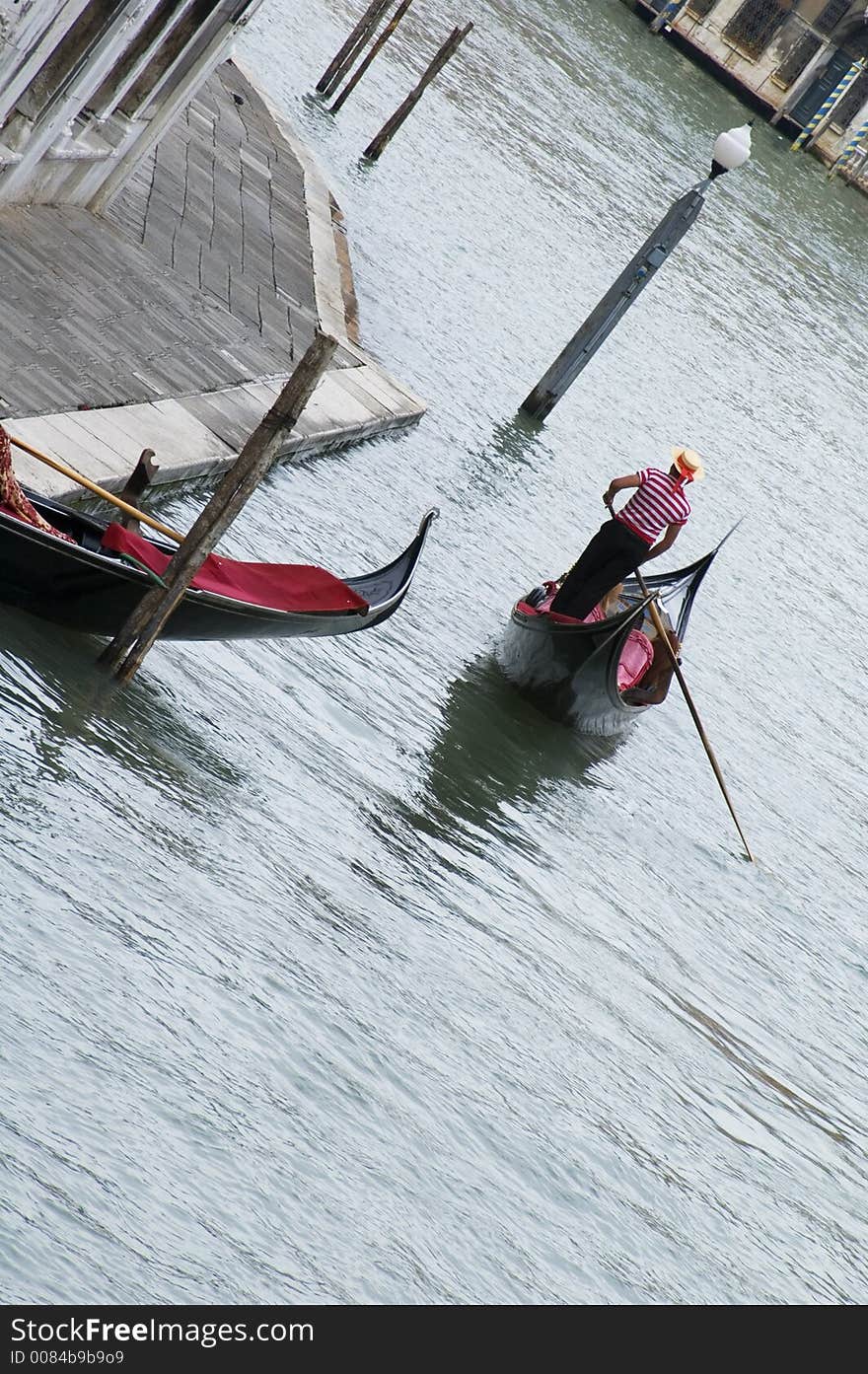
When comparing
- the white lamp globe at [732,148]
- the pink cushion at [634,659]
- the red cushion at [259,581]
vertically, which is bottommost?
the red cushion at [259,581]

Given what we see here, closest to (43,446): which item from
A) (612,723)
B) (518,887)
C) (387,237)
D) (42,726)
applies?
(42,726)

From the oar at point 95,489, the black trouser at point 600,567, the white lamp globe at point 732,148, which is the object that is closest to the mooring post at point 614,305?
the white lamp globe at point 732,148

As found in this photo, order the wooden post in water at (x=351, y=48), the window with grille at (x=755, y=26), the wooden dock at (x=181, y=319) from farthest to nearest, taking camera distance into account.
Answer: the window with grille at (x=755, y=26), the wooden post in water at (x=351, y=48), the wooden dock at (x=181, y=319)

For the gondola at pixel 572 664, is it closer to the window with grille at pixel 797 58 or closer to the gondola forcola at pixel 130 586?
the gondola forcola at pixel 130 586

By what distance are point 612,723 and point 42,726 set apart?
379 cm

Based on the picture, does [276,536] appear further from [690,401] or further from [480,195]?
[480,195]

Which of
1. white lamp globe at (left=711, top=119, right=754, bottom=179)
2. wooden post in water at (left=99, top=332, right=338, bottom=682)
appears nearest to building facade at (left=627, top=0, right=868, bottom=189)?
white lamp globe at (left=711, top=119, right=754, bottom=179)

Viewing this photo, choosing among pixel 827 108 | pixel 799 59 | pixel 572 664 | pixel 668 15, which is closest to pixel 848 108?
pixel 827 108

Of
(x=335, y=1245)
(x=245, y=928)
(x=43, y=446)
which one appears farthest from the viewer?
(x=43, y=446)

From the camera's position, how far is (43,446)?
6.89m

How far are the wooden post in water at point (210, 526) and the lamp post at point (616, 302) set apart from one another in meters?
5.70

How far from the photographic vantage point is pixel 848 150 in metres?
40.5

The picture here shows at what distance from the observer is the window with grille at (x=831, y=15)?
1676 inches

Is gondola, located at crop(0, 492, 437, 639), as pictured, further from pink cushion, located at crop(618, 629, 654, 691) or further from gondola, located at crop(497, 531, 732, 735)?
pink cushion, located at crop(618, 629, 654, 691)
